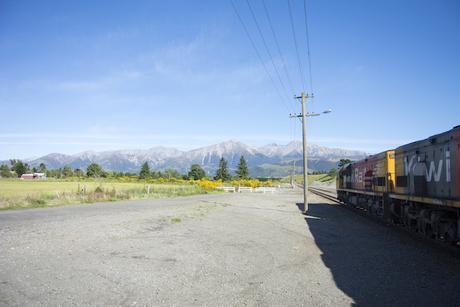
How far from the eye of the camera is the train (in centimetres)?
1077

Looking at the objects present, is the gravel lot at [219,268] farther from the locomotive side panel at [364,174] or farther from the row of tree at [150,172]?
the row of tree at [150,172]

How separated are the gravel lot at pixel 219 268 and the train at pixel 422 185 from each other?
0.90 meters

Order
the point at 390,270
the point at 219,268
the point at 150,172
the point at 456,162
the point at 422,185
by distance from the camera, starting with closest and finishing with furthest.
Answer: the point at 390,270 < the point at 219,268 < the point at 456,162 < the point at 422,185 < the point at 150,172

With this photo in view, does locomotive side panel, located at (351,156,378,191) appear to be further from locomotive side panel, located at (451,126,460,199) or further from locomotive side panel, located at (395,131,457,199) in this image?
locomotive side panel, located at (451,126,460,199)

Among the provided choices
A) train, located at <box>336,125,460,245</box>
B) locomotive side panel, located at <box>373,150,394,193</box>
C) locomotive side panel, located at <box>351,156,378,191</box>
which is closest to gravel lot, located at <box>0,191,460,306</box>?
train, located at <box>336,125,460,245</box>

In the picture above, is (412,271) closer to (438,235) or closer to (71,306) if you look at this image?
(438,235)

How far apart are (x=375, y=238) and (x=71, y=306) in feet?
36.0

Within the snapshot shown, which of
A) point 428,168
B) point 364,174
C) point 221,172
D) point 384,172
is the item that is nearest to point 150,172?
point 221,172

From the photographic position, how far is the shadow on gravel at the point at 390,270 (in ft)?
22.2

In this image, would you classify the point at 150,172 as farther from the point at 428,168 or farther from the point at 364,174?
the point at 428,168

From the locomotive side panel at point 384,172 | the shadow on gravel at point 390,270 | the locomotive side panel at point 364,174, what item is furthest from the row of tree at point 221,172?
the shadow on gravel at point 390,270

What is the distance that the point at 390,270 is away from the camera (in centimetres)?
877

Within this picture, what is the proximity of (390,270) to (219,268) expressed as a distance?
13.2 ft

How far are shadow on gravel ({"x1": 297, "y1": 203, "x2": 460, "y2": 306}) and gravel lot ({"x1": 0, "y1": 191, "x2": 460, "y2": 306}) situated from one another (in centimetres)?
2
